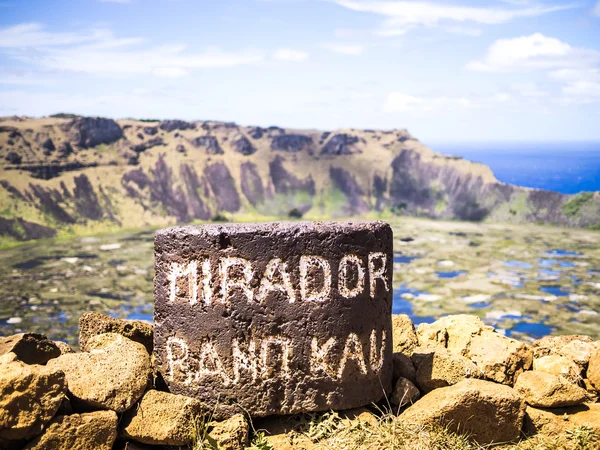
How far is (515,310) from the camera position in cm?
6200

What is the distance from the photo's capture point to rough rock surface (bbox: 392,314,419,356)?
1091cm

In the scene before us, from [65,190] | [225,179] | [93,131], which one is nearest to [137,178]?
[65,190]

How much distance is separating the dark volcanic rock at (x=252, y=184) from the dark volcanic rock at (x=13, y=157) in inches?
1517

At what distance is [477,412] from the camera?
→ 8.95 meters

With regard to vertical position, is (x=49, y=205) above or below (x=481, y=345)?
below

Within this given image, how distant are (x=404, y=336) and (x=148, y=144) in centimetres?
12221

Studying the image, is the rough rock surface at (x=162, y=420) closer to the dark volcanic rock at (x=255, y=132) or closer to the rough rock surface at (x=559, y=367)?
the rough rock surface at (x=559, y=367)

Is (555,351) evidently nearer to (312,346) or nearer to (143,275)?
(312,346)

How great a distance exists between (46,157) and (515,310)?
8131 cm

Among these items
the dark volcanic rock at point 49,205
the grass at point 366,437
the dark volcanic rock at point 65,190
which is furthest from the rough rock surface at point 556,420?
the dark volcanic rock at point 65,190

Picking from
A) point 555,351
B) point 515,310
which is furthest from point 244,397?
point 515,310

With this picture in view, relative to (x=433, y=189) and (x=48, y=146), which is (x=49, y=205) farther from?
(x=433, y=189)

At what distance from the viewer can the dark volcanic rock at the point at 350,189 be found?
123188 millimetres

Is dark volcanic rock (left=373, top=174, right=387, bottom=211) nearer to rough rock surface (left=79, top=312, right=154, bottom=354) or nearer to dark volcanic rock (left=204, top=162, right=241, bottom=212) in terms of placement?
dark volcanic rock (left=204, top=162, right=241, bottom=212)
